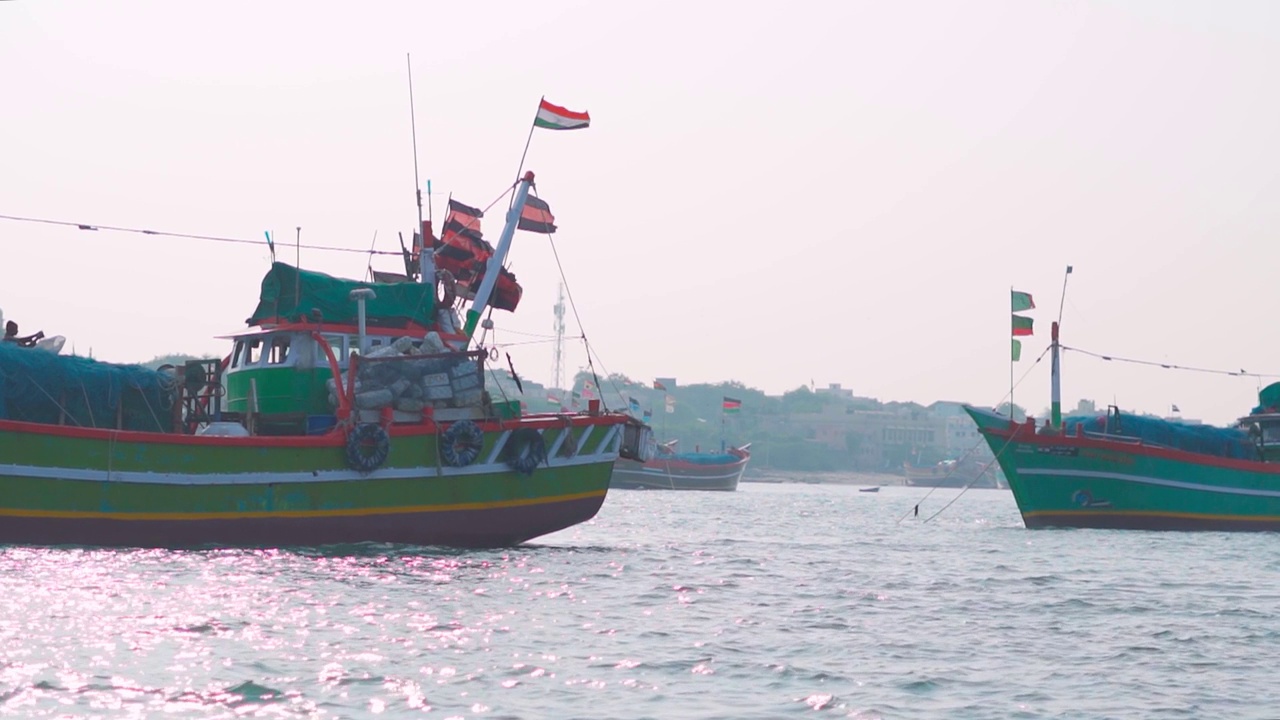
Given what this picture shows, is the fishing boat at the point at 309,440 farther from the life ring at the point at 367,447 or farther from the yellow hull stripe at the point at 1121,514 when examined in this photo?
the yellow hull stripe at the point at 1121,514

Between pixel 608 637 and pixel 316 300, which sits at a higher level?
pixel 316 300

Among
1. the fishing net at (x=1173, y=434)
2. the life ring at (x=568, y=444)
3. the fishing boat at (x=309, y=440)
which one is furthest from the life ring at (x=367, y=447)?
the fishing net at (x=1173, y=434)

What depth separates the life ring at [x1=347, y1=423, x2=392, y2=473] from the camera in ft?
82.1

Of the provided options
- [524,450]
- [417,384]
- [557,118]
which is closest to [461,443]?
[417,384]

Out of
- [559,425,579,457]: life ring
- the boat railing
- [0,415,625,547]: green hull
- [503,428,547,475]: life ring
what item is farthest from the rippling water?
the boat railing

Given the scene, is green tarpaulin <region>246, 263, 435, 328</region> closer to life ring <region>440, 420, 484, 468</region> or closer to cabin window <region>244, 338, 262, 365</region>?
cabin window <region>244, 338, 262, 365</region>

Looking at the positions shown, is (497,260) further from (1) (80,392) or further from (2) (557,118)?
(1) (80,392)

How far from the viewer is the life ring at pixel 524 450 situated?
89.8 feet

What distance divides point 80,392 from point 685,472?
8670cm

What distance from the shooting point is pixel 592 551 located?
3000 centimetres

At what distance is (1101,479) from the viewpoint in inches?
1633

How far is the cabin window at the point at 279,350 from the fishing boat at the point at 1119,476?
20979mm

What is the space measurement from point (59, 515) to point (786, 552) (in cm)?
1580

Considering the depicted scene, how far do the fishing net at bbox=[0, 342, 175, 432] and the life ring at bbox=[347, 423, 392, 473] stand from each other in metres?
3.19
